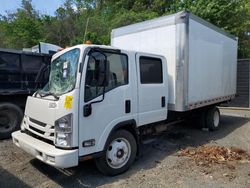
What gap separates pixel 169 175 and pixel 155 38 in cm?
315

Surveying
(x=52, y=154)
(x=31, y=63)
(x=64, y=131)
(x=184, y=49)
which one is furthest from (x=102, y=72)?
(x=31, y=63)

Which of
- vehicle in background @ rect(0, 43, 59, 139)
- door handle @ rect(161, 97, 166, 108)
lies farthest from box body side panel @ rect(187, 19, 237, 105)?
vehicle in background @ rect(0, 43, 59, 139)

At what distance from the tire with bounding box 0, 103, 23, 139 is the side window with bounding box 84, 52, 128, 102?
374 cm

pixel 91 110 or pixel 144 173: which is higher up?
pixel 91 110

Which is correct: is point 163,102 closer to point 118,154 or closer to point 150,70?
point 150,70

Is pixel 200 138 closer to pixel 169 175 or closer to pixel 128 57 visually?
pixel 169 175

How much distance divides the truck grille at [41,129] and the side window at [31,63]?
292cm

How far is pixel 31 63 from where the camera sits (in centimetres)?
724

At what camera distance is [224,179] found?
14.4ft

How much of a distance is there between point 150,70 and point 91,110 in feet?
5.81

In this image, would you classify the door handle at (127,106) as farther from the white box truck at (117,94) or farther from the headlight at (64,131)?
the headlight at (64,131)

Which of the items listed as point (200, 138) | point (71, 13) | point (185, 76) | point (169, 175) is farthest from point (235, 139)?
point (71, 13)

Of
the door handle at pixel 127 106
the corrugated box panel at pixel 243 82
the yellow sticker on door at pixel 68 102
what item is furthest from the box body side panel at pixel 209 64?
the corrugated box panel at pixel 243 82

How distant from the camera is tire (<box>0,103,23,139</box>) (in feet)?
22.2
